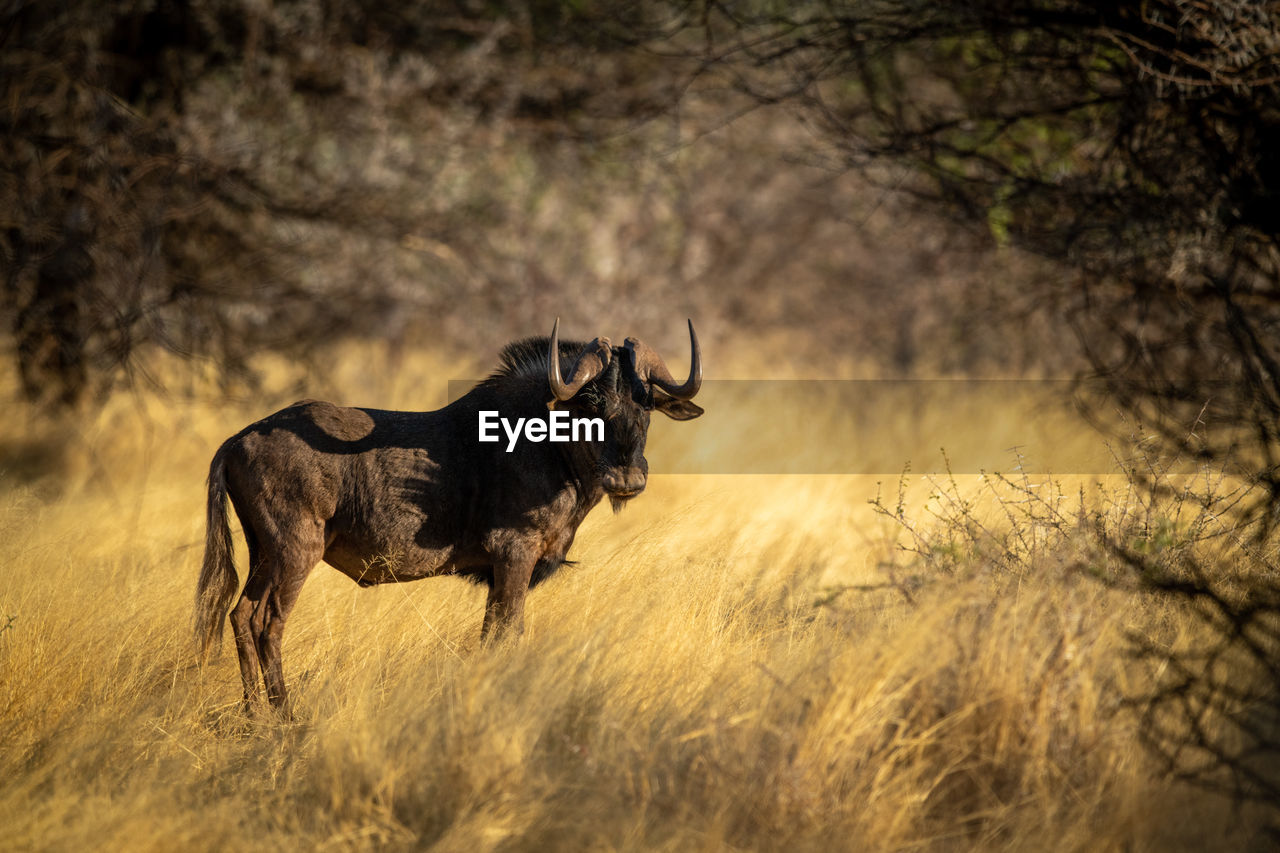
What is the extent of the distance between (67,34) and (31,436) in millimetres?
3720

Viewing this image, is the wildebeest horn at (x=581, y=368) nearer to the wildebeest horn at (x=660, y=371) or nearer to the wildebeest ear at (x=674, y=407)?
the wildebeest horn at (x=660, y=371)

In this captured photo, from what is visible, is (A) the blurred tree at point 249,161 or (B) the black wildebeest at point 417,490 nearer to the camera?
(B) the black wildebeest at point 417,490

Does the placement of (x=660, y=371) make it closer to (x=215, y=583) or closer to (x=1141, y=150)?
(x=215, y=583)

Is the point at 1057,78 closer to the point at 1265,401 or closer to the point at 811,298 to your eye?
the point at 1265,401

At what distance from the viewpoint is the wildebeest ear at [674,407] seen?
18.2ft

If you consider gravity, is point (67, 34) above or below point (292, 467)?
above

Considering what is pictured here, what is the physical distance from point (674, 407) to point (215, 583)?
2.35m

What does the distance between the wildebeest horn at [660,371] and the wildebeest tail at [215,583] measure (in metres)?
1.99

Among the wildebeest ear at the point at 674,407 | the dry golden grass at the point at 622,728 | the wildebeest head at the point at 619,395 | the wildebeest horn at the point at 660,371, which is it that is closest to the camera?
the dry golden grass at the point at 622,728

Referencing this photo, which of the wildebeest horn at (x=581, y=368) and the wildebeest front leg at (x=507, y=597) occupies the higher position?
the wildebeest horn at (x=581, y=368)

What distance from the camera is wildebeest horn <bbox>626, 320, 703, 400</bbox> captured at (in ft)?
17.5

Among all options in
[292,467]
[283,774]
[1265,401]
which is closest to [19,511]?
[292,467]

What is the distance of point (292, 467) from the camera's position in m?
4.99

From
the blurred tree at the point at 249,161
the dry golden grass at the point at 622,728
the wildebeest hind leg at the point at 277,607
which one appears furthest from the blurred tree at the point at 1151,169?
the wildebeest hind leg at the point at 277,607
